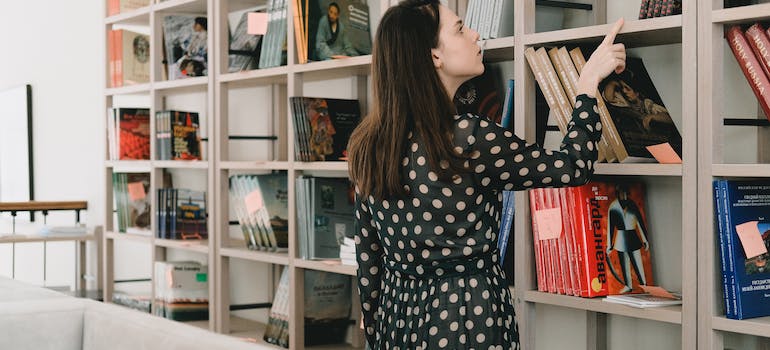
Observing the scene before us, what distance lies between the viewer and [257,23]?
11.6ft

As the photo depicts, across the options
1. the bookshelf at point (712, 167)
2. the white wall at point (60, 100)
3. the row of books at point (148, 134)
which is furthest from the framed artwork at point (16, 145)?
the bookshelf at point (712, 167)

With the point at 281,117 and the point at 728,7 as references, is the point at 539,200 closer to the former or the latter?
the point at 728,7

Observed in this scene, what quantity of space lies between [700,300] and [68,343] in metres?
1.48

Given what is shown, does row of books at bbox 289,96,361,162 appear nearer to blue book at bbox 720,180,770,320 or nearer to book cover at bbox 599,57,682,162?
book cover at bbox 599,57,682,162

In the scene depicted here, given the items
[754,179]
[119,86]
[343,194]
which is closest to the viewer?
[754,179]

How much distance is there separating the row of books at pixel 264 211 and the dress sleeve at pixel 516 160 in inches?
67.6

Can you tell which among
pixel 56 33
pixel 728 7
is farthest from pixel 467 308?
pixel 56 33

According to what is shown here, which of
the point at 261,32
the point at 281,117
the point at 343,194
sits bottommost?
the point at 343,194

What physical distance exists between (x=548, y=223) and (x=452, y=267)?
508mm

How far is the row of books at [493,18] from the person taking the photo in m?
2.58

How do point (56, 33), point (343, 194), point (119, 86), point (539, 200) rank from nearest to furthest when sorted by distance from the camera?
1. point (539, 200)
2. point (343, 194)
3. point (119, 86)
4. point (56, 33)

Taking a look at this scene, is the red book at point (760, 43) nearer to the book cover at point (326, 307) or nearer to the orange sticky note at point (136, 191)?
the book cover at point (326, 307)

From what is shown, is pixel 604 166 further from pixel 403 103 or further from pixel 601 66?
pixel 403 103

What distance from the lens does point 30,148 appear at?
655cm
